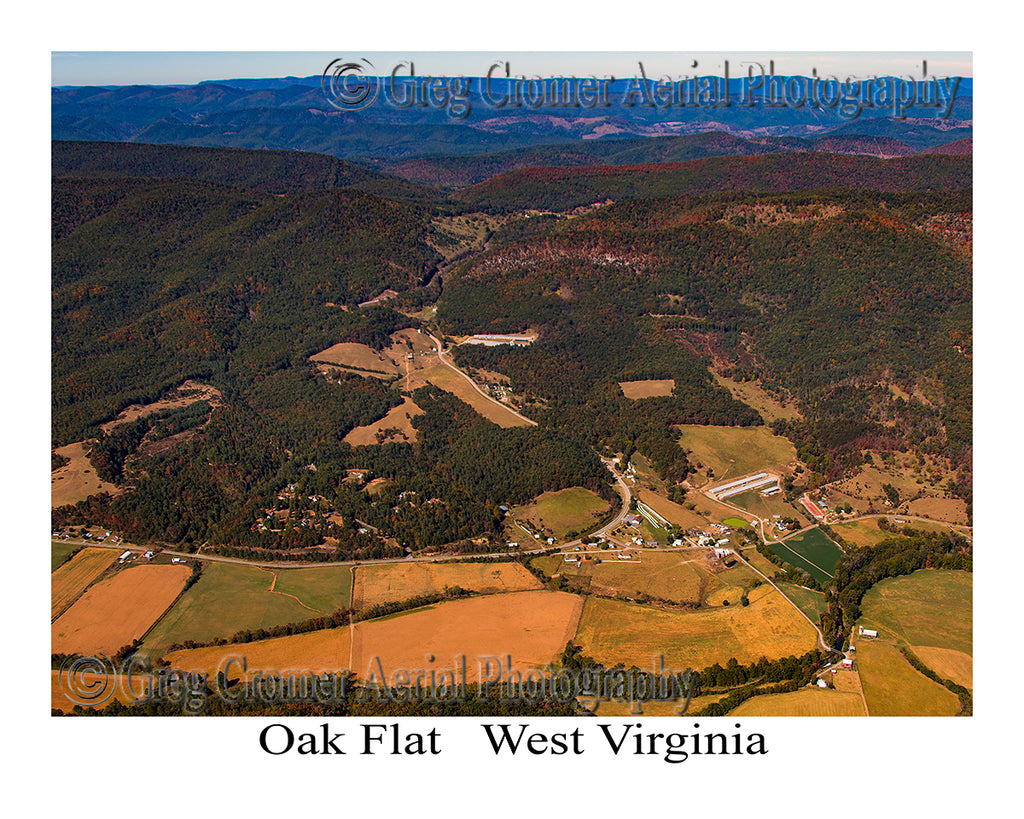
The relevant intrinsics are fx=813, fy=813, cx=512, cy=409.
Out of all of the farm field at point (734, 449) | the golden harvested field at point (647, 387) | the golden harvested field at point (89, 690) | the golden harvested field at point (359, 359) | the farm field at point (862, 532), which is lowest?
the golden harvested field at point (89, 690)

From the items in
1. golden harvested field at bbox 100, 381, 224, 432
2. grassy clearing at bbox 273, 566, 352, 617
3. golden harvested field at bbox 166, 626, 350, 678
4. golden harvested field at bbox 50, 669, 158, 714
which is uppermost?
golden harvested field at bbox 100, 381, 224, 432

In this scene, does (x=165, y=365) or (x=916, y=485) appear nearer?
(x=916, y=485)

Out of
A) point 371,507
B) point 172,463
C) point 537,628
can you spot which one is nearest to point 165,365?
point 172,463

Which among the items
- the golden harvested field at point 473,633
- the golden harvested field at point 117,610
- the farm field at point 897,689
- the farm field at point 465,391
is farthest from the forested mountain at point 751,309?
the golden harvested field at point 117,610

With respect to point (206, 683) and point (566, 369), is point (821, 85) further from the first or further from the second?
point (206, 683)

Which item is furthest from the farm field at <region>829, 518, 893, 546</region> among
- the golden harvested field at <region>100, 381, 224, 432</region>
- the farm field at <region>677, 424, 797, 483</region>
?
the golden harvested field at <region>100, 381, 224, 432</region>

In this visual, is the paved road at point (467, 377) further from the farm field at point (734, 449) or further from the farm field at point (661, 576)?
the farm field at point (661, 576)

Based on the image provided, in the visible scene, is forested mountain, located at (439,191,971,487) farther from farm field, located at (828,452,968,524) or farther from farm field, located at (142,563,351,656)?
farm field, located at (142,563,351,656)
